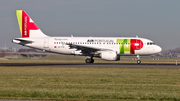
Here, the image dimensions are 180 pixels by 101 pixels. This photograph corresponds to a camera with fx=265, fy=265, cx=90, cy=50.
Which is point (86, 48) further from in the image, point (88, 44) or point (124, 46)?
point (124, 46)

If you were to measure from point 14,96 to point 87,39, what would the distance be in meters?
30.0

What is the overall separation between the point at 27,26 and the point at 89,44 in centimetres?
1042

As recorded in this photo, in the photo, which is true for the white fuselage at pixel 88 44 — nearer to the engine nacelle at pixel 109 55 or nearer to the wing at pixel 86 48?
the wing at pixel 86 48

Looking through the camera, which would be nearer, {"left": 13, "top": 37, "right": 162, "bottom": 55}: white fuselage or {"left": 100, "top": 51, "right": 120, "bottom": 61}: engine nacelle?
{"left": 100, "top": 51, "right": 120, "bottom": 61}: engine nacelle

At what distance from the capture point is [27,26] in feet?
139

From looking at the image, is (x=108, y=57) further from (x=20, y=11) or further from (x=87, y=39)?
(x=20, y=11)

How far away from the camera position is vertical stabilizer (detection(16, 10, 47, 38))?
42.2 m

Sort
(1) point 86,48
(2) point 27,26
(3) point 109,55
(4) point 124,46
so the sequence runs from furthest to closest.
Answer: (2) point 27,26, (4) point 124,46, (1) point 86,48, (3) point 109,55

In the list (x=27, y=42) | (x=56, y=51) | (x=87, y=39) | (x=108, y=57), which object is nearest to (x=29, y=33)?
(x=27, y=42)

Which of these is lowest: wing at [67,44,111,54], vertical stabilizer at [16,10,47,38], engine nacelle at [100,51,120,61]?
engine nacelle at [100,51,120,61]

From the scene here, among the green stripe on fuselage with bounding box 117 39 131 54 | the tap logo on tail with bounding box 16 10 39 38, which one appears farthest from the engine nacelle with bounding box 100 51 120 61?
the tap logo on tail with bounding box 16 10 39 38

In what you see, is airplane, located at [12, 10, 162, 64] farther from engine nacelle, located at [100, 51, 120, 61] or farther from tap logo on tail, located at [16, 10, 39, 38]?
engine nacelle, located at [100, 51, 120, 61]

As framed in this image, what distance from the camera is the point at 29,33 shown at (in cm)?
Answer: 4216

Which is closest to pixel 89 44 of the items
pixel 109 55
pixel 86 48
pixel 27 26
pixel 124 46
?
pixel 86 48
